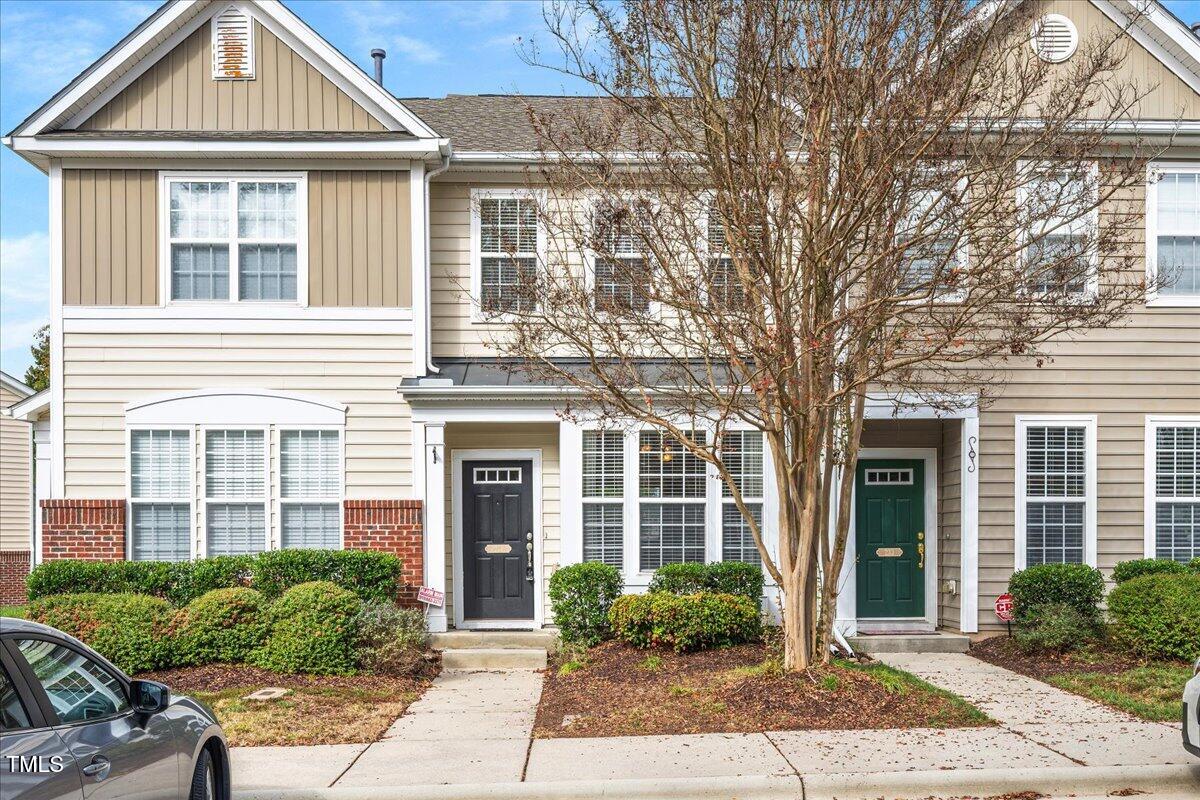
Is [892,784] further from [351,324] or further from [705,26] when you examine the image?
[351,324]

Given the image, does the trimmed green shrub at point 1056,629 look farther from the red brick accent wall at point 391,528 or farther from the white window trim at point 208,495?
the white window trim at point 208,495

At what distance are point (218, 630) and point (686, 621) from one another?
499 cm

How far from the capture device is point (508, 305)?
1157 cm

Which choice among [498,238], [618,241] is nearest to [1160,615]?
[618,241]

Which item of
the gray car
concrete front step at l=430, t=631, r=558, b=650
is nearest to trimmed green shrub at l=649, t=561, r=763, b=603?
concrete front step at l=430, t=631, r=558, b=650

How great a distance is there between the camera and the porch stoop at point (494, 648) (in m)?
12.9

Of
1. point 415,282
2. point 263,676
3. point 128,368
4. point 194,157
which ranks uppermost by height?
point 194,157

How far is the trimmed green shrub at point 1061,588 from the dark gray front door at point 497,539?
19.5 feet

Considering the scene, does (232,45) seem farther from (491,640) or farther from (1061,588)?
(1061,588)

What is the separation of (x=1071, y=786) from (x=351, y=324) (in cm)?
929

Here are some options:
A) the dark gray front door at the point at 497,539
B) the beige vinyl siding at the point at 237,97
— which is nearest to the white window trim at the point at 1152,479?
the dark gray front door at the point at 497,539

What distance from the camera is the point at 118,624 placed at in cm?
1159

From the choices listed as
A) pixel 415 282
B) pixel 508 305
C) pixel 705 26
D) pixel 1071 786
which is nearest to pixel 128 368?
pixel 415 282

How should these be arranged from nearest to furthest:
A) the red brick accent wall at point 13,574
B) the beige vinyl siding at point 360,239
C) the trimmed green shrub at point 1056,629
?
the trimmed green shrub at point 1056,629 → the beige vinyl siding at point 360,239 → the red brick accent wall at point 13,574
